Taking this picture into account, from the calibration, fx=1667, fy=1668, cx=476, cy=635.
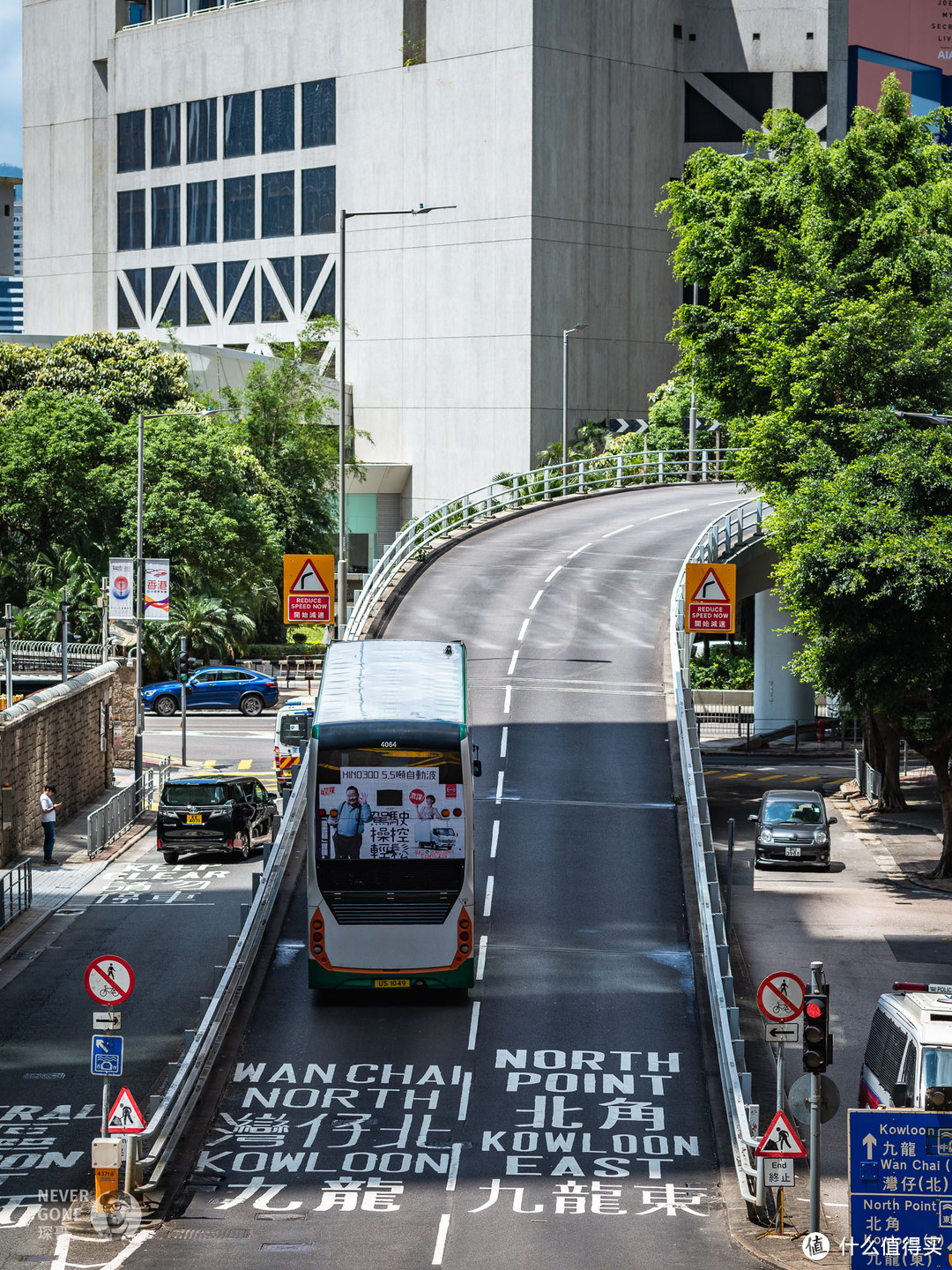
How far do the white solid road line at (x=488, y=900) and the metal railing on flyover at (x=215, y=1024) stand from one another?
128 inches

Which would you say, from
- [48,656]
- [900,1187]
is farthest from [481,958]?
[48,656]

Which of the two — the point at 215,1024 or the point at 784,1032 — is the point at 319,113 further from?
the point at 784,1032

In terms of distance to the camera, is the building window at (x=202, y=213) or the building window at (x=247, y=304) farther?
the building window at (x=202, y=213)

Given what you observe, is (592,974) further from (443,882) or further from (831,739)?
(831,739)

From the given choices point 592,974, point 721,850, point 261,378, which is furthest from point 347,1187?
point 261,378

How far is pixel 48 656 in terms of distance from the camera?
5691 centimetres

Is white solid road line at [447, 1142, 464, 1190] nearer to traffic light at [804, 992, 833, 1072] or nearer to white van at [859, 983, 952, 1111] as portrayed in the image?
traffic light at [804, 992, 833, 1072]

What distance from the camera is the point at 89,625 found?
60.5 m

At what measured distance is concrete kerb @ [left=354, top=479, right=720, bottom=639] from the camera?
39.7 meters

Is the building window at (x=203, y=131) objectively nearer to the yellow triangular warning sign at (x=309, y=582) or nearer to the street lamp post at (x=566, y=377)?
the street lamp post at (x=566, y=377)

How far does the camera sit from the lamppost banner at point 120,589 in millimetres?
47656

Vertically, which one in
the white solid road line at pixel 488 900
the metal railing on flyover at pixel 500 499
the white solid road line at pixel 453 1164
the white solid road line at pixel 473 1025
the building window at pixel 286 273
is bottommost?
the white solid road line at pixel 453 1164

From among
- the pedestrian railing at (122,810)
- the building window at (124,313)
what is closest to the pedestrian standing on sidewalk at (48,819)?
the pedestrian railing at (122,810)

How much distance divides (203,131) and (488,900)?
245 ft
